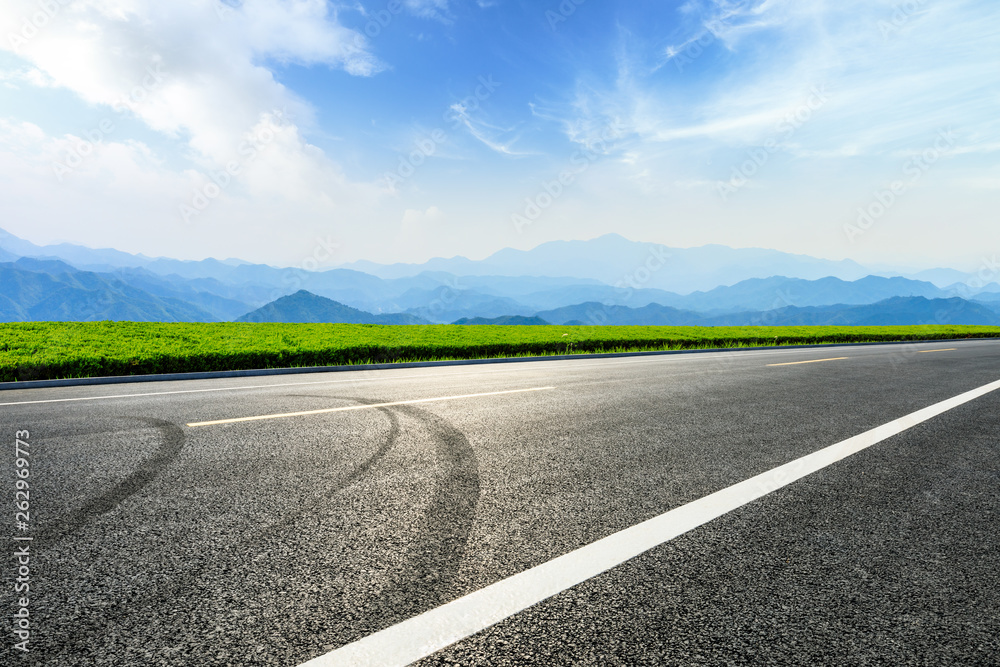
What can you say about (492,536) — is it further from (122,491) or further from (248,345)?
(248,345)

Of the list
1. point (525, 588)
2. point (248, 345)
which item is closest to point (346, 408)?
point (525, 588)

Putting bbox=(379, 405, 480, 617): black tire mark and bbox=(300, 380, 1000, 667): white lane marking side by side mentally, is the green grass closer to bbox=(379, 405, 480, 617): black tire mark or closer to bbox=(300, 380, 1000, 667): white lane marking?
bbox=(379, 405, 480, 617): black tire mark

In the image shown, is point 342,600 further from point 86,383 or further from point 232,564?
point 86,383

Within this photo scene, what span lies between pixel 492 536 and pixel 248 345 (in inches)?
543

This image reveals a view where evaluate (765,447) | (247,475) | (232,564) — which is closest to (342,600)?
(232,564)

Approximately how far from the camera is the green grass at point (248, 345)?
11.3 meters

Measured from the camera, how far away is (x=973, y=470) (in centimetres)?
Answer: 416

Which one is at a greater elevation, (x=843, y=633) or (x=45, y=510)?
(x=45, y=510)

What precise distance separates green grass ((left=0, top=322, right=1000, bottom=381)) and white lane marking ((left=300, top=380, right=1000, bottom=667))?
12.6m

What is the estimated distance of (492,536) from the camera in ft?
8.91

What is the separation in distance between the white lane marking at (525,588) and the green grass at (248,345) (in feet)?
41.2

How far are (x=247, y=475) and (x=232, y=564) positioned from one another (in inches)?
57.1

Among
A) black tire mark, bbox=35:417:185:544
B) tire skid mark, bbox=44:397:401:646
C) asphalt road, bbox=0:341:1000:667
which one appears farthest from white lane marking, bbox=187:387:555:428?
tire skid mark, bbox=44:397:401:646

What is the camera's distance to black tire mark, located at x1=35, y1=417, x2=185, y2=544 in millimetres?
2785
